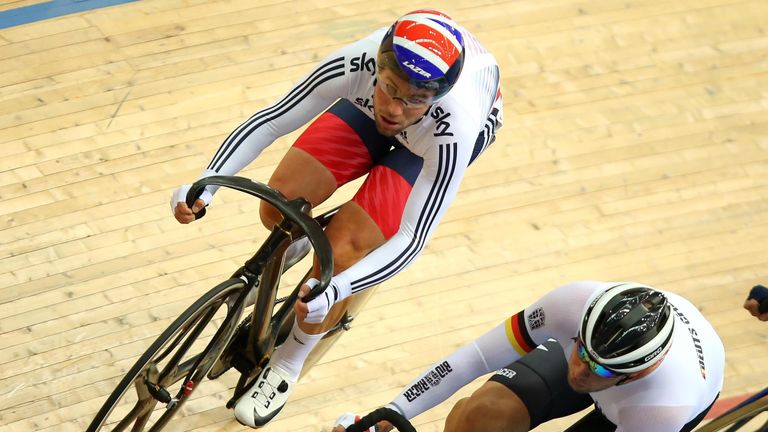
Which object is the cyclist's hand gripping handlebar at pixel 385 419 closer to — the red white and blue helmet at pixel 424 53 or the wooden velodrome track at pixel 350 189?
the red white and blue helmet at pixel 424 53

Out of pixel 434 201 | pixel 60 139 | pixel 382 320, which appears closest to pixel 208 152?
pixel 60 139

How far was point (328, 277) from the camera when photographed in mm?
2697

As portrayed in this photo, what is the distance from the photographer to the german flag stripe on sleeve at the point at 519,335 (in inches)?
108

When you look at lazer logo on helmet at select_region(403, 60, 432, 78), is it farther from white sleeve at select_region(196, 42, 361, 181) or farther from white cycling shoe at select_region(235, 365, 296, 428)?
white cycling shoe at select_region(235, 365, 296, 428)

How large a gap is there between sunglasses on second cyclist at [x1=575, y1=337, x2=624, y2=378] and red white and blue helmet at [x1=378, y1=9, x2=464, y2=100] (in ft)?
2.48

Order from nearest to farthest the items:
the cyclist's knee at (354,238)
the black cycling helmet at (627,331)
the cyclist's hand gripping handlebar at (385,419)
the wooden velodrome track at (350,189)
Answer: the cyclist's hand gripping handlebar at (385,419) < the black cycling helmet at (627,331) < the cyclist's knee at (354,238) < the wooden velodrome track at (350,189)

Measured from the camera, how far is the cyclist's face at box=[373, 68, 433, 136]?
8.71 feet

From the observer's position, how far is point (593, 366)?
2.48 meters

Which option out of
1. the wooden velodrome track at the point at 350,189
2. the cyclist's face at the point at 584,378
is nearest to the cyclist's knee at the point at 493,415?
the cyclist's face at the point at 584,378

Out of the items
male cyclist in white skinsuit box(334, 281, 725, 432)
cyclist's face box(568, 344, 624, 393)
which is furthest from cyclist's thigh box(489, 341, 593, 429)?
cyclist's face box(568, 344, 624, 393)

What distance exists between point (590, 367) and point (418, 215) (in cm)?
68

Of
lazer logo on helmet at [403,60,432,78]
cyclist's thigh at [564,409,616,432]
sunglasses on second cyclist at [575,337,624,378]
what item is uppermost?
lazer logo on helmet at [403,60,432,78]

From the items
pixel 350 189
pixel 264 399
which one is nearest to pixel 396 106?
pixel 264 399

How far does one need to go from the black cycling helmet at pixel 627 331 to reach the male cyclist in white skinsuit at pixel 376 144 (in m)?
0.61
